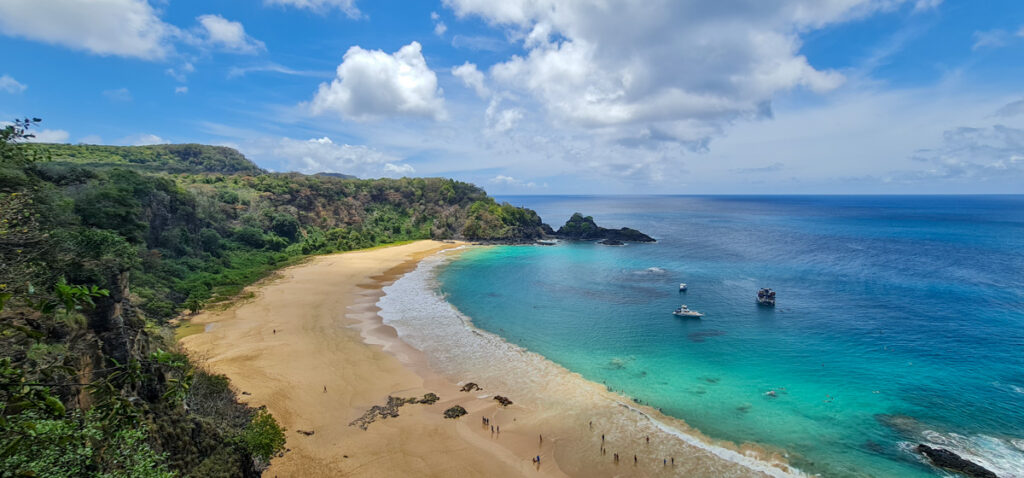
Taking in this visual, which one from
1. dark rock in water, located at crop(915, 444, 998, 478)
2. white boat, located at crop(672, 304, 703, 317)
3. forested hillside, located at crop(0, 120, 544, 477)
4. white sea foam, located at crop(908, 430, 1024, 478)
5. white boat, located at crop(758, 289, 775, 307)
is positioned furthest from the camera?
white boat, located at crop(758, 289, 775, 307)

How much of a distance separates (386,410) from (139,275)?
3426 cm

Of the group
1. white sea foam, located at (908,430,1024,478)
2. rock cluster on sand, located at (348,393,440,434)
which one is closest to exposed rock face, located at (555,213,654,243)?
white sea foam, located at (908,430,1024,478)

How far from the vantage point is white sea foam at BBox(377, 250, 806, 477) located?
2356 centimetres

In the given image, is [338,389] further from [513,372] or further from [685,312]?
[685,312]

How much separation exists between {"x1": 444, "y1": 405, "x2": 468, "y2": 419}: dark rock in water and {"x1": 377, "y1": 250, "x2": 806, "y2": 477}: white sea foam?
3621mm

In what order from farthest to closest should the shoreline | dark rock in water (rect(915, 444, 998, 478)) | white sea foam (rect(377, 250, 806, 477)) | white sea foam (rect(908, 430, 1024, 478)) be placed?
white sea foam (rect(377, 250, 806, 477))
the shoreline
white sea foam (rect(908, 430, 1024, 478))
dark rock in water (rect(915, 444, 998, 478))

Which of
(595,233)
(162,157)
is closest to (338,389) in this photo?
(595,233)

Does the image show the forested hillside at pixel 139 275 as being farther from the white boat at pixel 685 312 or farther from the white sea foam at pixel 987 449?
the white boat at pixel 685 312

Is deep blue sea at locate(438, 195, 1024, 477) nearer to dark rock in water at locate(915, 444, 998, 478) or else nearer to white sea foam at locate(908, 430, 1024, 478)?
white sea foam at locate(908, 430, 1024, 478)

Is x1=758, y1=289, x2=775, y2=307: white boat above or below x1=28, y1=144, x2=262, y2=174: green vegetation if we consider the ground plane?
below

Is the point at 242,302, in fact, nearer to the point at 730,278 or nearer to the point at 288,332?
the point at 288,332

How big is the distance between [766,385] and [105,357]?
37.3 m

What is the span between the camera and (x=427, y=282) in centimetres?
6359

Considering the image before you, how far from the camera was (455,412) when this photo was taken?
27.1 m
